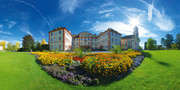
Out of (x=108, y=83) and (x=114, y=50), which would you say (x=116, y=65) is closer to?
(x=108, y=83)

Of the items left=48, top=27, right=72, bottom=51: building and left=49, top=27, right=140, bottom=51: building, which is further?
left=49, top=27, right=140, bottom=51: building

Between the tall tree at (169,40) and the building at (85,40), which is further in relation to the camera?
the tall tree at (169,40)

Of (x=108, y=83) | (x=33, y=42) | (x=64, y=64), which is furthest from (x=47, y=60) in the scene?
(x=33, y=42)

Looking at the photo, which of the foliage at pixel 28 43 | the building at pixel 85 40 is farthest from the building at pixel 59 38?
the foliage at pixel 28 43

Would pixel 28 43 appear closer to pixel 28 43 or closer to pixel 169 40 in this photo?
pixel 28 43

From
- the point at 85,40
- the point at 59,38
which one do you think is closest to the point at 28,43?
the point at 59,38

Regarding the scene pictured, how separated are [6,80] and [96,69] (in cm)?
362

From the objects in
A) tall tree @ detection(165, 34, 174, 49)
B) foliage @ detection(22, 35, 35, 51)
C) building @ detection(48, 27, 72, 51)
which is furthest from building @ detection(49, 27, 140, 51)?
tall tree @ detection(165, 34, 174, 49)

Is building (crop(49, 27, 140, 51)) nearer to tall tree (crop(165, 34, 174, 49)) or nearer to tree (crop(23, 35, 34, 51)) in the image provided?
tree (crop(23, 35, 34, 51))

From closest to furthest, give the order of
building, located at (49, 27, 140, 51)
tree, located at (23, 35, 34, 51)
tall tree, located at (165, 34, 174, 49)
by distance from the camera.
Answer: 1. building, located at (49, 27, 140, 51)
2. tree, located at (23, 35, 34, 51)
3. tall tree, located at (165, 34, 174, 49)

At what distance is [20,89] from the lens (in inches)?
98.6

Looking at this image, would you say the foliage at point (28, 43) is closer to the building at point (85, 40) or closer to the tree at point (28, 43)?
the tree at point (28, 43)

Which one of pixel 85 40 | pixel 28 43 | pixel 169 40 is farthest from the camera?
pixel 169 40

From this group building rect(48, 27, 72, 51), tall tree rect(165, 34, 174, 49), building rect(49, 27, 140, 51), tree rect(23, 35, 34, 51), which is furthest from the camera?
tall tree rect(165, 34, 174, 49)
